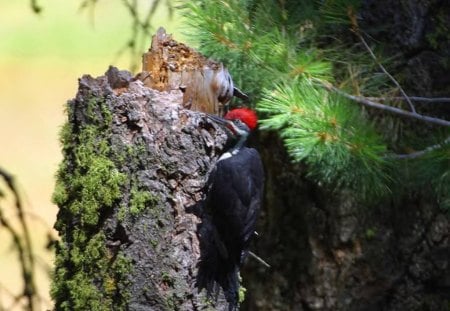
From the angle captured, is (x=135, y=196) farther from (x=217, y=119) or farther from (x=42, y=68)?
(x=42, y=68)

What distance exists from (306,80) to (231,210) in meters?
0.38

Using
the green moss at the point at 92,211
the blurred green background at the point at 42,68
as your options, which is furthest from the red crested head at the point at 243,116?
the blurred green background at the point at 42,68

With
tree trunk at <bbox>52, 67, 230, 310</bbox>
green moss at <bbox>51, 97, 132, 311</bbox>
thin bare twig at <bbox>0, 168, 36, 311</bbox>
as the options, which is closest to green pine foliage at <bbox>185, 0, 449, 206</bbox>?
tree trunk at <bbox>52, 67, 230, 310</bbox>

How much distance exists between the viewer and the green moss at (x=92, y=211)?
7.18 ft

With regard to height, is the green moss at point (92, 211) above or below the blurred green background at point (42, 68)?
above

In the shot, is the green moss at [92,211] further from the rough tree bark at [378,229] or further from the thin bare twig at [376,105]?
the rough tree bark at [378,229]

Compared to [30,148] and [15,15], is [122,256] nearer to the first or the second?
[30,148]

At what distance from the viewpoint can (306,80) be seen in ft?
7.67

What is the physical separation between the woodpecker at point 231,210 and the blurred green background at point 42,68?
176 inches

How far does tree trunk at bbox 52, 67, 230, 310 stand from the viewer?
7.16 ft

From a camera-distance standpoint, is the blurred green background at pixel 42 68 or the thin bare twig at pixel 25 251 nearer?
the thin bare twig at pixel 25 251

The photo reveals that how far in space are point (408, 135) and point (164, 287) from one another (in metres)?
1.09

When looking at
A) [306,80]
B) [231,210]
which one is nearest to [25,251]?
[231,210]

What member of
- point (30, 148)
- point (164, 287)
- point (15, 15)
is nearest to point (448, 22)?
point (164, 287)
